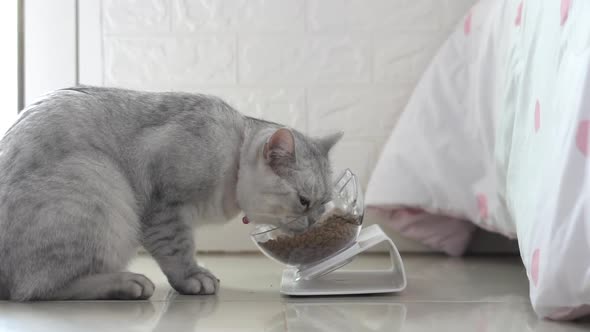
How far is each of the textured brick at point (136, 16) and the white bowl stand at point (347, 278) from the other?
125cm

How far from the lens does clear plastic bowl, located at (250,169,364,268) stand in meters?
1.82

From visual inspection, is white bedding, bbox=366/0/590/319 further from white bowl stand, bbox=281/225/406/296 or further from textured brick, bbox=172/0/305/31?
textured brick, bbox=172/0/305/31

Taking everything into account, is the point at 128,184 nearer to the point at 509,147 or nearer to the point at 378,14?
the point at 509,147

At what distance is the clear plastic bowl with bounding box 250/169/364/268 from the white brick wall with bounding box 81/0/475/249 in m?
0.87

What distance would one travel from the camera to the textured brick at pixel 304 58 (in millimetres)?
2730

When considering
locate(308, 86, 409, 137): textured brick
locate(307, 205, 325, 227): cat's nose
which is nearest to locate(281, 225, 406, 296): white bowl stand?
locate(307, 205, 325, 227): cat's nose

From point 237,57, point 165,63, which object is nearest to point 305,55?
point 237,57

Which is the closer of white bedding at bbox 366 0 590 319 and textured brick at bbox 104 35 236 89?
white bedding at bbox 366 0 590 319

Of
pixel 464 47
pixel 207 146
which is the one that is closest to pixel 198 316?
pixel 207 146

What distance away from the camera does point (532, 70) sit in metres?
1.66

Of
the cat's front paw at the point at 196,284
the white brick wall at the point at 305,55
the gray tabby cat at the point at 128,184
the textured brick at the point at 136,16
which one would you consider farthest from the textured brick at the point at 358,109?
the cat's front paw at the point at 196,284

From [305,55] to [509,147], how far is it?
3.56 feet

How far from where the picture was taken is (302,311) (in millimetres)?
1598

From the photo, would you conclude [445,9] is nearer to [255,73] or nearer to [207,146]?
[255,73]
